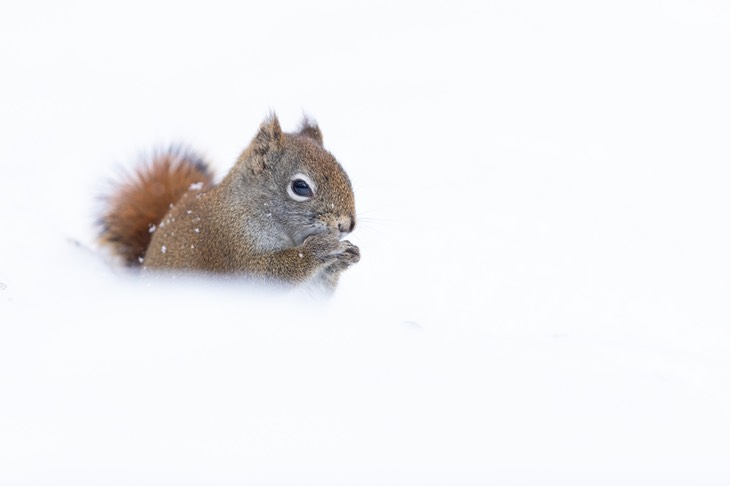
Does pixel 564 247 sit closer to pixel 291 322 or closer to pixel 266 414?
pixel 291 322

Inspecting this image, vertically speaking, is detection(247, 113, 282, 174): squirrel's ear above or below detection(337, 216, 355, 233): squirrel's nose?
above

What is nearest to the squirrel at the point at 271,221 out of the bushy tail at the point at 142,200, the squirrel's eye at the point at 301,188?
the squirrel's eye at the point at 301,188

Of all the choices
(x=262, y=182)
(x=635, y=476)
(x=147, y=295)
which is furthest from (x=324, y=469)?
(x=262, y=182)

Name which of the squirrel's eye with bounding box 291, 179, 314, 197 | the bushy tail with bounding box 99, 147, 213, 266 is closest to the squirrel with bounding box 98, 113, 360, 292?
the squirrel's eye with bounding box 291, 179, 314, 197

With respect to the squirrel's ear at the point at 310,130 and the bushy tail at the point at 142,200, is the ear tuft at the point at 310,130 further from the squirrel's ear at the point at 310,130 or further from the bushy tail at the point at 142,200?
the bushy tail at the point at 142,200

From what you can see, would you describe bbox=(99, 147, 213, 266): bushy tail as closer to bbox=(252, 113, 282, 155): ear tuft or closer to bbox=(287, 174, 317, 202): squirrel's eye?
bbox=(252, 113, 282, 155): ear tuft

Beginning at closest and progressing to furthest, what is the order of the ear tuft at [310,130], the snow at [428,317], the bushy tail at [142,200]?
the snow at [428,317]
the ear tuft at [310,130]
the bushy tail at [142,200]
